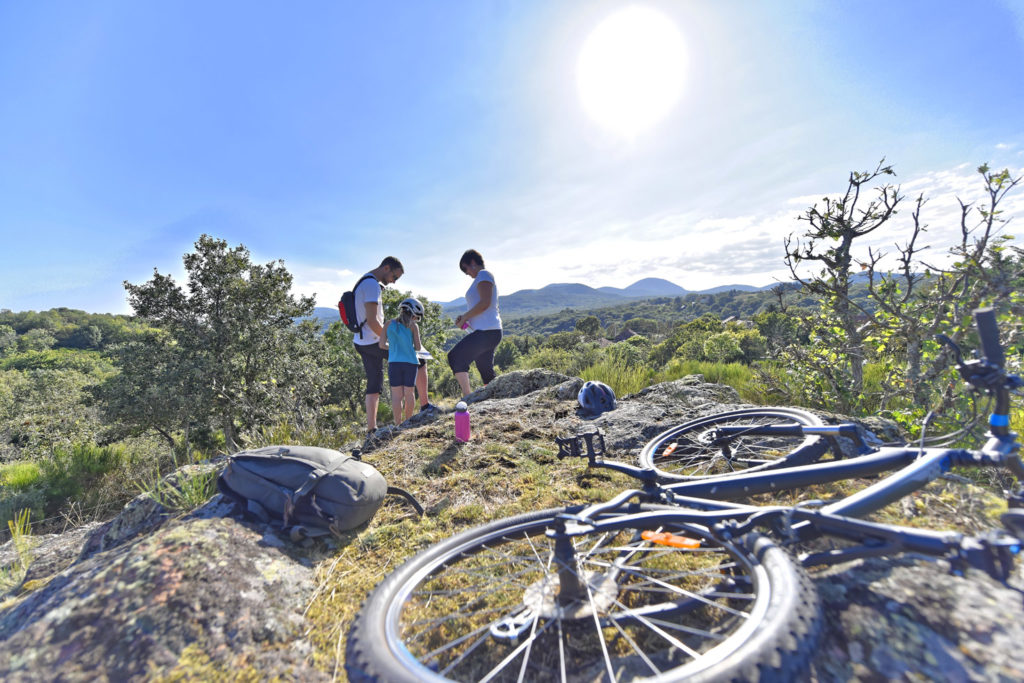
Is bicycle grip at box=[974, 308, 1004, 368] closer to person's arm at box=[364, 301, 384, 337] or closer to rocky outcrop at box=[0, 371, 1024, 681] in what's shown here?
rocky outcrop at box=[0, 371, 1024, 681]

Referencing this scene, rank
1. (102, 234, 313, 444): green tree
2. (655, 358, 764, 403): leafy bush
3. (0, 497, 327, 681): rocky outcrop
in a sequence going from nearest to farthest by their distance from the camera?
(0, 497, 327, 681): rocky outcrop → (655, 358, 764, 403): leafy bush → (102, 234, 313, 444): green tree

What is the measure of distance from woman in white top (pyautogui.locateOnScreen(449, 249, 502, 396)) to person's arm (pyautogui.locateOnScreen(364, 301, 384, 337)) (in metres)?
0.99

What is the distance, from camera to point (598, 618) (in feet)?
5.08

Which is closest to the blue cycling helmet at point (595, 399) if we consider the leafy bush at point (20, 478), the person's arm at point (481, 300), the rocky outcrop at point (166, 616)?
→ the person's arm at point (481, 300)

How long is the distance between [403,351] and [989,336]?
4.99 metres

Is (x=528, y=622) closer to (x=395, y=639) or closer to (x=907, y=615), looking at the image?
(x=395, y=639)

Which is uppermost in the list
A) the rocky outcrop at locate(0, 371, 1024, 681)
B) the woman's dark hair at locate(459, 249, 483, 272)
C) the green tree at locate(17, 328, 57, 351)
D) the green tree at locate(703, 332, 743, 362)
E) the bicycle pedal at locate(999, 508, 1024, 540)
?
the green tree at locate(17, 328, 57, 351)

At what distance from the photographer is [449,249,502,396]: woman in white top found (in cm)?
536

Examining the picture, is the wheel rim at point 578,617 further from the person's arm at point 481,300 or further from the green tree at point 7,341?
the green tree at point 7,341

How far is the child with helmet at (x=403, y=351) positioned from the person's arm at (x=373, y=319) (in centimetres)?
10

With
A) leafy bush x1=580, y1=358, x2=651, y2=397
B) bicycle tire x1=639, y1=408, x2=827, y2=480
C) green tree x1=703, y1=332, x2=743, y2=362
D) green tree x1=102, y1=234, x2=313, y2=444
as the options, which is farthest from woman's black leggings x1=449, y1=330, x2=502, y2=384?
green tree x1=102, y1=234, x2=313, y2=444

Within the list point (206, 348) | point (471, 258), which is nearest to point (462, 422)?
point (471, 258)

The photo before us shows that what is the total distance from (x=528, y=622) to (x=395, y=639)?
58 cm

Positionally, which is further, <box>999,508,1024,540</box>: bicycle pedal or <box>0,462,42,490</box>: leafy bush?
<box>0,462,42,490</box>: leafy bush
